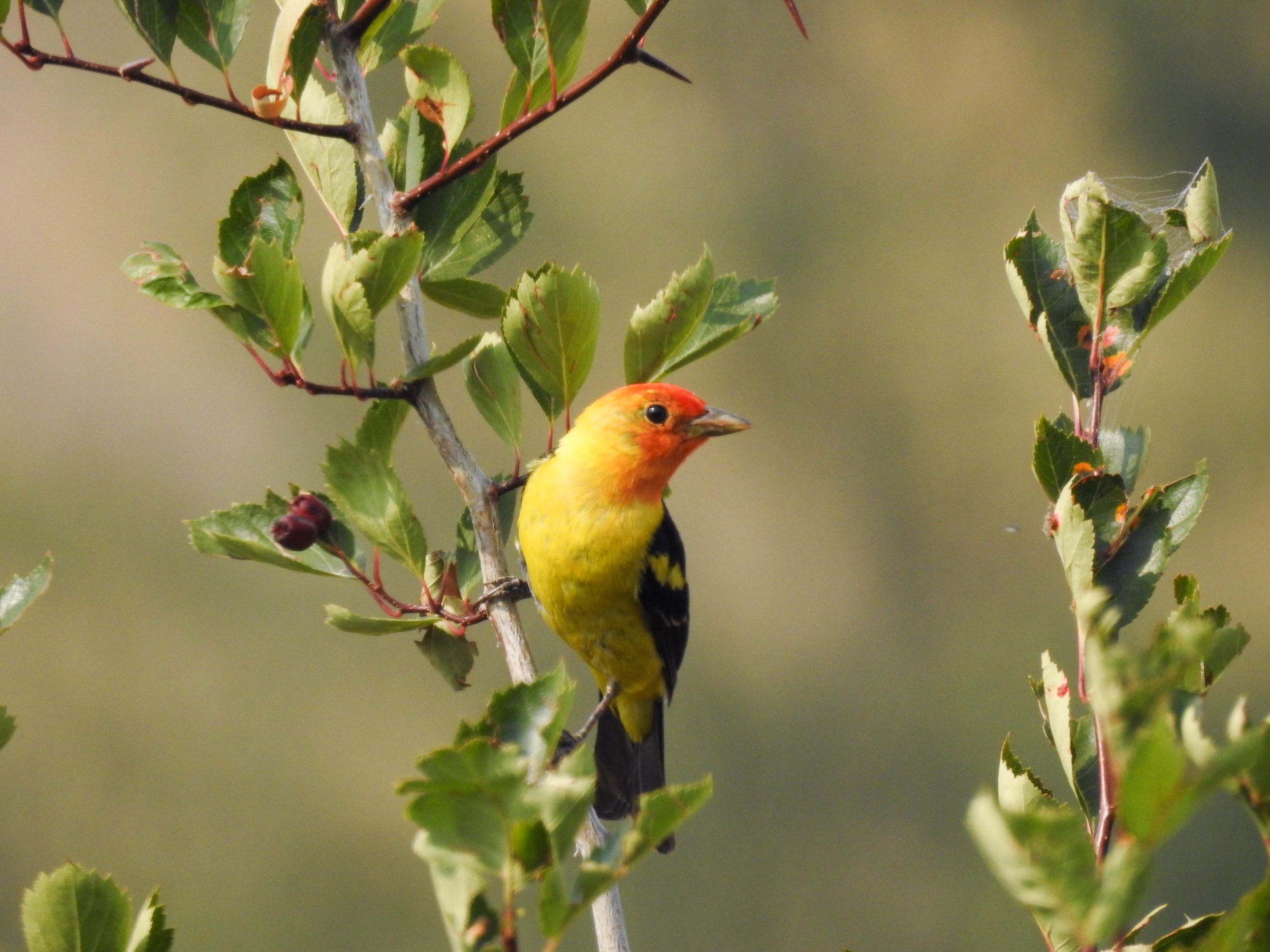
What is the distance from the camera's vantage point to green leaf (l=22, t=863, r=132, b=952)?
0.58 metres

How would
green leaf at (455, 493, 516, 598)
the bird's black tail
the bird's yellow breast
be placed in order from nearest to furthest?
green leaf at (455, 493, 516, 598), the bird's yellow breast, the bird's black tail

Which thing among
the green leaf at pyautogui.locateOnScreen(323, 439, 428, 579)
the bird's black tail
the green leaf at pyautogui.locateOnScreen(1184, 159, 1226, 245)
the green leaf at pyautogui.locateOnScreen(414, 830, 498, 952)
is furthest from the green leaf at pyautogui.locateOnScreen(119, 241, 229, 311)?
the bird's black tail

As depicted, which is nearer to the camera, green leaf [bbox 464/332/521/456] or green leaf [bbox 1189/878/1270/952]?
green leaf [bbox 1189/878/1270/952]

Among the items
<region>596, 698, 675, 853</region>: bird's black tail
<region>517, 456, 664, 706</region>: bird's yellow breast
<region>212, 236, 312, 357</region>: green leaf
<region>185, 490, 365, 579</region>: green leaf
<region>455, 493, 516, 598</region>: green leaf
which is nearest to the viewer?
<region>212, 236, 312, 357</region>: green leaf

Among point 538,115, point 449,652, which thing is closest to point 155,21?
point 538,115

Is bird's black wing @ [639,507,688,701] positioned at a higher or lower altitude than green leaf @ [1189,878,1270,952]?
higher

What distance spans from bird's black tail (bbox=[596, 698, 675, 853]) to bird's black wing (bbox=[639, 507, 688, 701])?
0.67 feet

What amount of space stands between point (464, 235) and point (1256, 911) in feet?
2.26

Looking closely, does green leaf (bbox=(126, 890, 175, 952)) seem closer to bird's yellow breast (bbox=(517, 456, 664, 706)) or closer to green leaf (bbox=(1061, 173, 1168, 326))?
green leaf (bbox=(1061, 173, 1168, 326))

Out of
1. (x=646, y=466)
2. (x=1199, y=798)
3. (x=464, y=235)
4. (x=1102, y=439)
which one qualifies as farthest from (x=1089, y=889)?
(x=646, y=466)

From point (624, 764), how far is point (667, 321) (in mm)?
1175

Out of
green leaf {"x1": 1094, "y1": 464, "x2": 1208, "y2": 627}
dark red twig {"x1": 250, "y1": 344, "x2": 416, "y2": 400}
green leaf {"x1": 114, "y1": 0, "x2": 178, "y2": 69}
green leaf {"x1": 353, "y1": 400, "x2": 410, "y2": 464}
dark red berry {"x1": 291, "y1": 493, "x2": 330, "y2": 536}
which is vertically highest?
green leaf {"x1": 114, "y1": 0, "x2": 178, "y2": 69}

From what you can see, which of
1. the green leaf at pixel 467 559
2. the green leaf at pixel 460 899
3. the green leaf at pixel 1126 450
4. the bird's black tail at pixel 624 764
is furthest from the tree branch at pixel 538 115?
the bird's black tail at pixel 624 764

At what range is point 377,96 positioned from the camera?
5.03m
